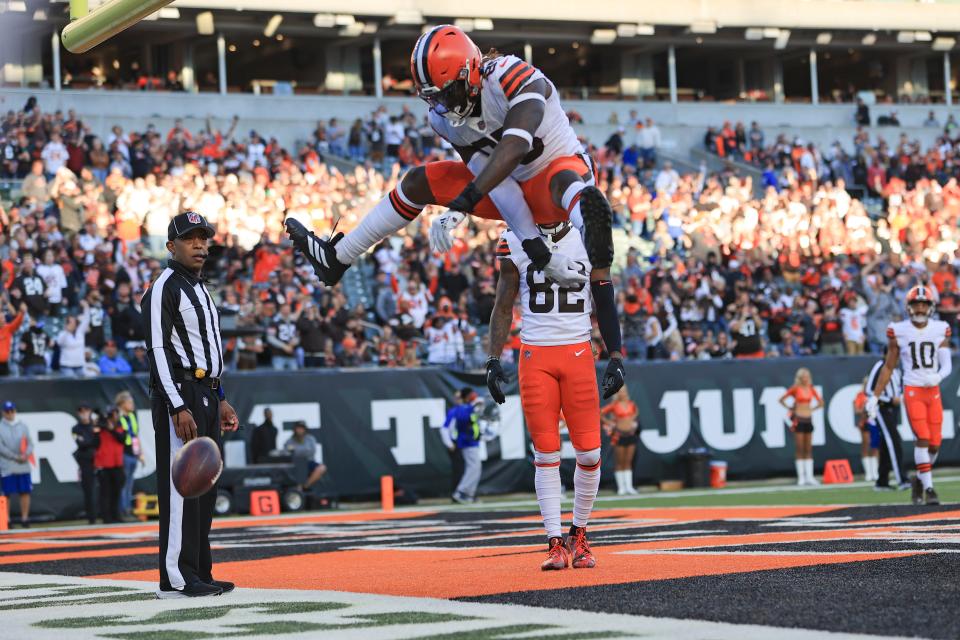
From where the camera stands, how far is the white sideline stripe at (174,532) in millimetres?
7484

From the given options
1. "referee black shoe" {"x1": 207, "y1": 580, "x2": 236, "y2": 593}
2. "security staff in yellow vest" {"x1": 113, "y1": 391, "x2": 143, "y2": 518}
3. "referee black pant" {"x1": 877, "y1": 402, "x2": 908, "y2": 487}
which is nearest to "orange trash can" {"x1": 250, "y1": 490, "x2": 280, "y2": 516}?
"security staff in yellow vest" {"x1": 113, "y1": 391, "x2": 143, "y2": 518}

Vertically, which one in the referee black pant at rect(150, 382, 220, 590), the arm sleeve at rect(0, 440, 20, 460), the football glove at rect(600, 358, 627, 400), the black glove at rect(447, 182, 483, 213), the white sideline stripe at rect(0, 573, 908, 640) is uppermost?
the black glove at rect(447, 182, 483, 213)

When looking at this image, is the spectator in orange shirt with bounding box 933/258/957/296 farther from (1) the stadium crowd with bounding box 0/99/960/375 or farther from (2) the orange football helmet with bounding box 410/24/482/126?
(2) the orange football helmet with bounding box 410/24/482/126

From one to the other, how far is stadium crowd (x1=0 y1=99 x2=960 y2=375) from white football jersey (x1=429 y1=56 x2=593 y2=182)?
11392mm

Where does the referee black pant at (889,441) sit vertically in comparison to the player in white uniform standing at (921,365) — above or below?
below

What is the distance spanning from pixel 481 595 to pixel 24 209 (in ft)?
58.8

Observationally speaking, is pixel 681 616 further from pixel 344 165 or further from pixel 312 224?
pixel 344 165

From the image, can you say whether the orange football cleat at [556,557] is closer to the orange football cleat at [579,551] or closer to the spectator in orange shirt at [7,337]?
the orange football cleat at [579,551]

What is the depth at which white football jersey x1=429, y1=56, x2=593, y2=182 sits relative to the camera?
7453 mm

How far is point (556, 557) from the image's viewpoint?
7.87 meters

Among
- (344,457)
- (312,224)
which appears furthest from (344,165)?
(344,457)

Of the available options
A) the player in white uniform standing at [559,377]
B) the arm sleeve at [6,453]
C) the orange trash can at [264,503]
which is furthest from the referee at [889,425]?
the arm sleeve at [6,453]

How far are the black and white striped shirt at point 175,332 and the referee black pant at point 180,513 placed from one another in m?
0.10

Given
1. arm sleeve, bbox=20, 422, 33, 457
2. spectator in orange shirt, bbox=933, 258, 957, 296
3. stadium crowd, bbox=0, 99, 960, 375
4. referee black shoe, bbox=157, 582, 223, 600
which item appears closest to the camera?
referee black shoe, bbox=157, 582, 223, 600
